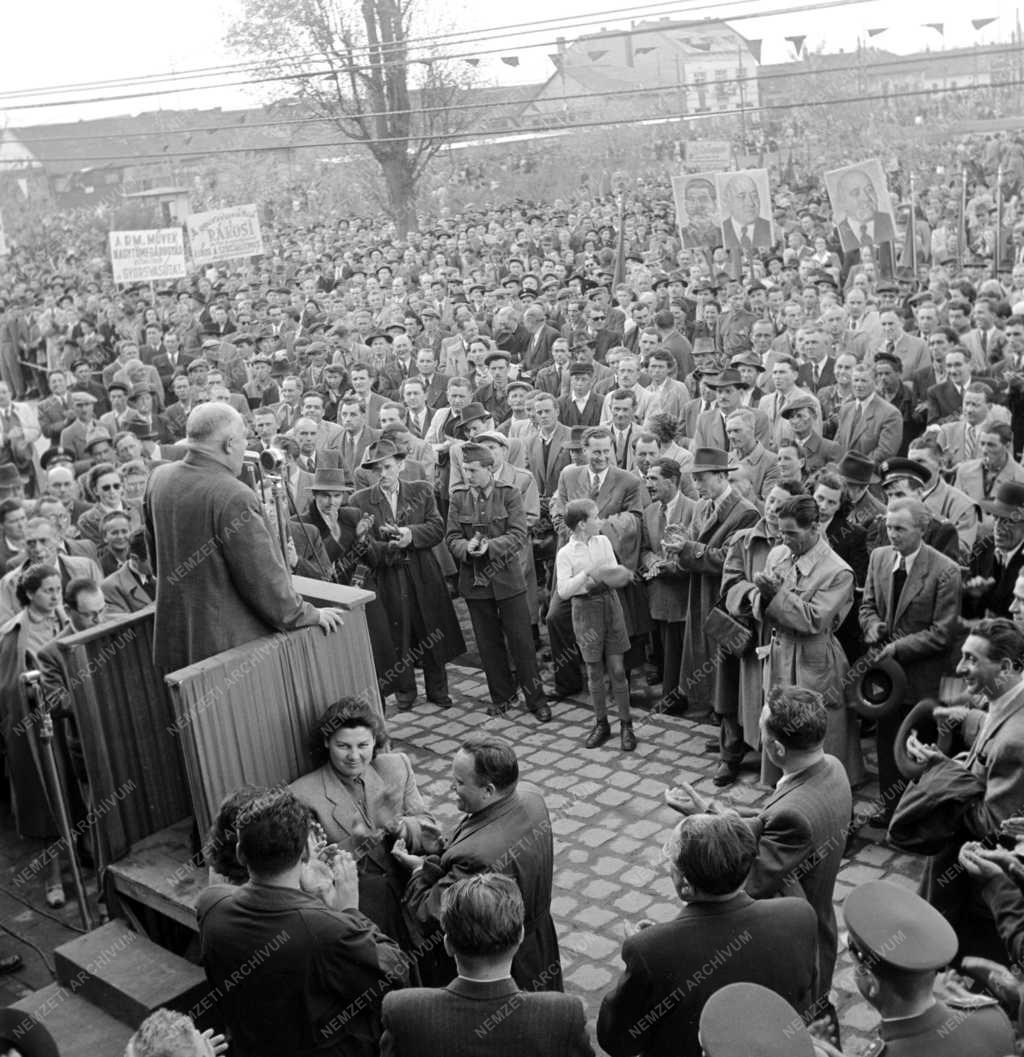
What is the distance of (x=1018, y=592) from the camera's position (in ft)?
19.6

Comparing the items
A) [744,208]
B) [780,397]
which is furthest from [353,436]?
[744,208]

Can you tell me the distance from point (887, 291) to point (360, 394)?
7.17m

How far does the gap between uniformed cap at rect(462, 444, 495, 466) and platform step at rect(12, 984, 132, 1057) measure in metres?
4.74

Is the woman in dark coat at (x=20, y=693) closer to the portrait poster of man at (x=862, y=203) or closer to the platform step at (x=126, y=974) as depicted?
the platform step at (x=126, y=974)

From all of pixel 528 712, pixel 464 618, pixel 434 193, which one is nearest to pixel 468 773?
pixel 528 712

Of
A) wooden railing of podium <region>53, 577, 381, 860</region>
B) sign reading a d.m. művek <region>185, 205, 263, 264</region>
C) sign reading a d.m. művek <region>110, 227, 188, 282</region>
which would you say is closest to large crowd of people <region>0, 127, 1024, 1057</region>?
wooden railing of podium <region>53, 577, 381, 860</region>

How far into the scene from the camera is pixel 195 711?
15.8 feet

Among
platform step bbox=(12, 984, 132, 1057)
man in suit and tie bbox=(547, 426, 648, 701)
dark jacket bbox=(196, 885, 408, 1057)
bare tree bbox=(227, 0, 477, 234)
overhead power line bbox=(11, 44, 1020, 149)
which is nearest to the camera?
dark jacket bbox=(196, 885, 408, 1057)

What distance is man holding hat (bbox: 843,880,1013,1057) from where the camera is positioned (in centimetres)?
327

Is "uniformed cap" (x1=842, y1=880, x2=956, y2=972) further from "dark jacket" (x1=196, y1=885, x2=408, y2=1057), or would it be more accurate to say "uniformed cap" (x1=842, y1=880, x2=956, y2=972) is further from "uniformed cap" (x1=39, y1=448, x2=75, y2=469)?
"uniformed cap" (x1=39, y1=448, x2=75, y2=469)

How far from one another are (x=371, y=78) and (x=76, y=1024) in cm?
3222

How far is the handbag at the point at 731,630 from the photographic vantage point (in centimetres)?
757

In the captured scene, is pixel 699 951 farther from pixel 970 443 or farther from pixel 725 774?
pixel 970 443

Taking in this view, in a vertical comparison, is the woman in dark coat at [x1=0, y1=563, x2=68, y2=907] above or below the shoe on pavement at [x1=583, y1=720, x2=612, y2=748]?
above
